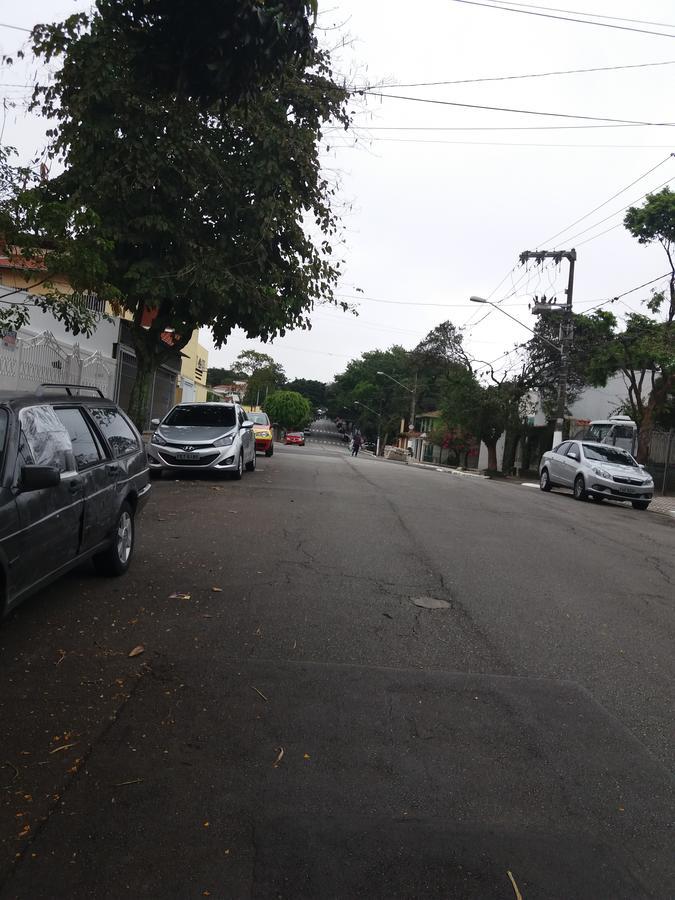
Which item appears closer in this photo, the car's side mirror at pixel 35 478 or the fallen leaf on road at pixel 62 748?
the fallen leaf on road at pixel 62 748

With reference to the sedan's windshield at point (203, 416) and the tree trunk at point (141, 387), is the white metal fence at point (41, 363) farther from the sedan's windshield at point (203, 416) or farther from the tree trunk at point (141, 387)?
the sedan's windshield at point (203, 416)

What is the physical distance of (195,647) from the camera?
16.0ft

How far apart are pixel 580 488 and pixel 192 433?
10.0m

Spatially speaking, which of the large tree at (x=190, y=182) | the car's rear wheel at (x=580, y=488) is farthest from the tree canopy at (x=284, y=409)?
the large tree at (x=190, y=182)

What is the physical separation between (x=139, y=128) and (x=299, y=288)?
14.8 ft

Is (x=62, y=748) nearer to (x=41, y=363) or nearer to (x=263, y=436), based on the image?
(x=41, y=363)

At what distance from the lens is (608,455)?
19.7 m

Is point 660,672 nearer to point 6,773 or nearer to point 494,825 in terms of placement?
point 494,825

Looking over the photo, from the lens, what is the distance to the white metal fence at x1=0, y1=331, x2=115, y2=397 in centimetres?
1405

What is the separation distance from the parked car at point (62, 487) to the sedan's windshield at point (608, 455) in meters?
14.8

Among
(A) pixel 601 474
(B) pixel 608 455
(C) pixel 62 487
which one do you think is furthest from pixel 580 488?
(C) pixel 62 487

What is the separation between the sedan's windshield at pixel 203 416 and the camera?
15.7m

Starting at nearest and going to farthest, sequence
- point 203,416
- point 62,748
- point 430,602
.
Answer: point 62,748 → point 430,602 → point 203,416

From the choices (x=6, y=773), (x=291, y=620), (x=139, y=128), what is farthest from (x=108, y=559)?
(x=139, y=128)
